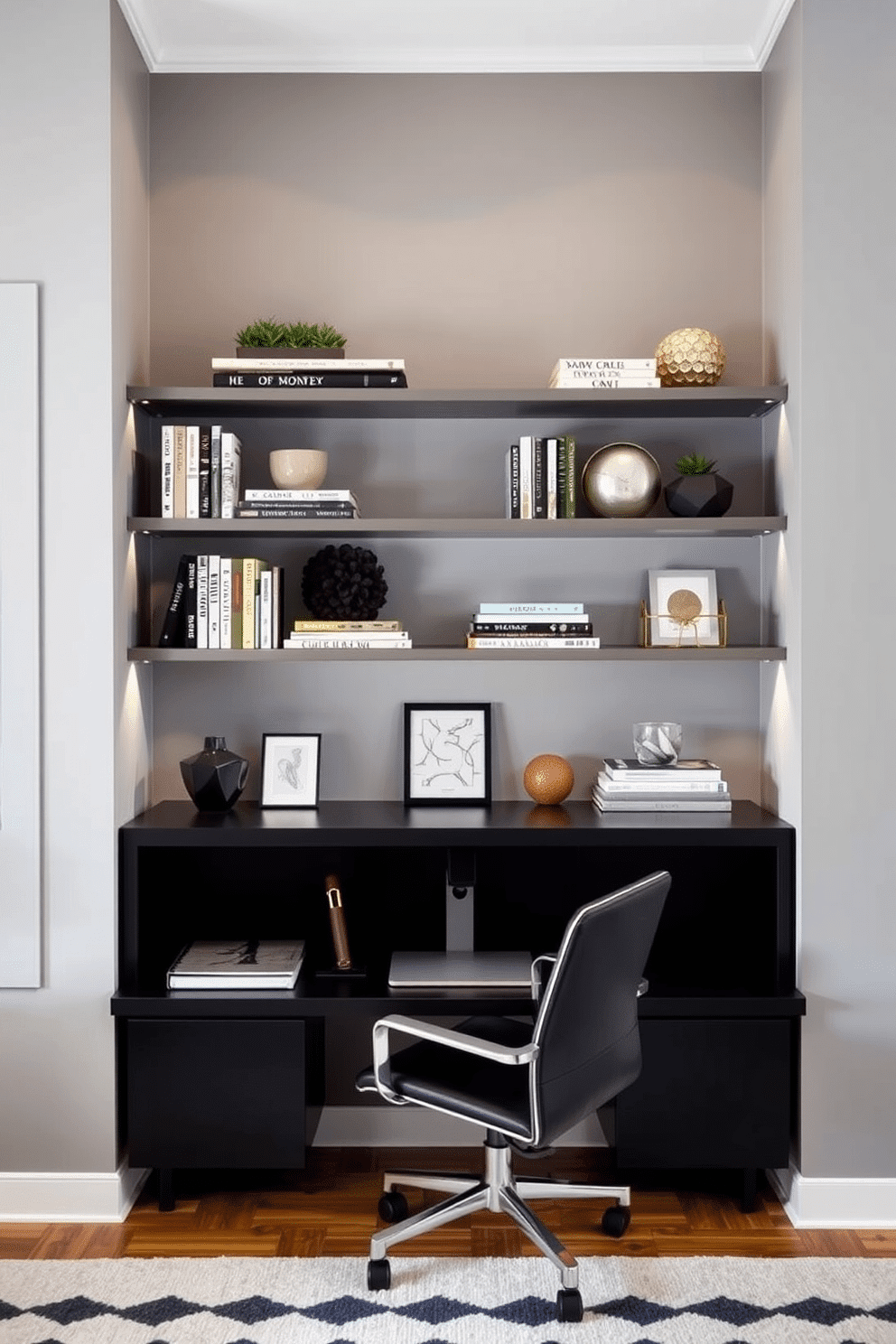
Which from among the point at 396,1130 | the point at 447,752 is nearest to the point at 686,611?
the point at 447,752

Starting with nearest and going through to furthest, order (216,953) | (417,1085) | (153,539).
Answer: (417,1085) < (216,953) < (153,539)

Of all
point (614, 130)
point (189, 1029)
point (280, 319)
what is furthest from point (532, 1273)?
point (614, 130)

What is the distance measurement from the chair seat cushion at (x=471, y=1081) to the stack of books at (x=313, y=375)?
5.01 feet

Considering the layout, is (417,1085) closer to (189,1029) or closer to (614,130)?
(189,1029)

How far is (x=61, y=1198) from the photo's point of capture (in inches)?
112

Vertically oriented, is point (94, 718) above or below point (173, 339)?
below

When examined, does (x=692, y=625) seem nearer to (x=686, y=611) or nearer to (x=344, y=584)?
(x=686, y=611)

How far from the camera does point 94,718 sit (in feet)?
9.39

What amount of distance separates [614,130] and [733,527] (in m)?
1.14

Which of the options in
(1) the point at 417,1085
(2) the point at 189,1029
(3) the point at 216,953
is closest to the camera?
(1) the point at 417,1085

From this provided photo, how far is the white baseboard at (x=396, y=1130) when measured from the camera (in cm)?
328

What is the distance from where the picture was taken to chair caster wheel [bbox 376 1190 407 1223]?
9.14 ft

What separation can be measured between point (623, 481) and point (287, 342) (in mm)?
898

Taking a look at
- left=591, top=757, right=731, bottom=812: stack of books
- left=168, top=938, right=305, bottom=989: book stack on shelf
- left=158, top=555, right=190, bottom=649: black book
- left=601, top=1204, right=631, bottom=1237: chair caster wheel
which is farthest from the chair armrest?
left=158, top=555, right=190, bottom=649: black book
